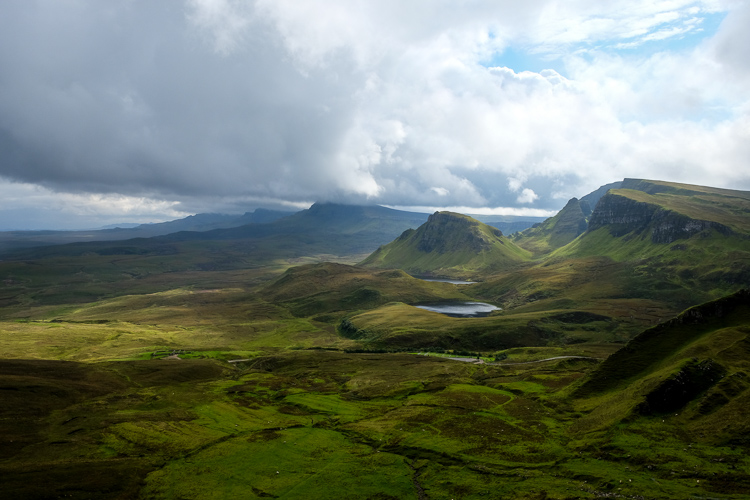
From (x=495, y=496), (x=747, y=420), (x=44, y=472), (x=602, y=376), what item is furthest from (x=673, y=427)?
(x=44, y=472)

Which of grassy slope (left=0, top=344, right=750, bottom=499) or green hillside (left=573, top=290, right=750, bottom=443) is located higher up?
green hillside (left=573, top=290, right=750, bottom=443)

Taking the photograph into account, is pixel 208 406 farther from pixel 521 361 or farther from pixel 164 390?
pixel 521 361

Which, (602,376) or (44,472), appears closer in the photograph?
(44,472)

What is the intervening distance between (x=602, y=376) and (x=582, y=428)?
30.1 metres

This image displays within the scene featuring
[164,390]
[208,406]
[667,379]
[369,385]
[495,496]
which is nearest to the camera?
[495,496]

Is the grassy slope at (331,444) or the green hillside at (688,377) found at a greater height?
the green hillside at (688,377)

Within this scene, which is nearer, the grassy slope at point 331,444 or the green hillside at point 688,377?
the grassy slope at point 331,444

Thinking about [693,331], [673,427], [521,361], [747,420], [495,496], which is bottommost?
[521,361]

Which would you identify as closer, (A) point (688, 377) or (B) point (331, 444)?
(B) point (331, 444)

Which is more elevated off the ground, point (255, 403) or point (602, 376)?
point (602, 376)

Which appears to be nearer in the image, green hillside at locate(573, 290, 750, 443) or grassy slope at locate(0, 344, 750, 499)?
grassy slope at locate(0, 344, 750, 499)

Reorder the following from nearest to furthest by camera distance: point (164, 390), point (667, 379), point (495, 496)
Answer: point (495, 496)
point (667, 379)
point (164, 390)

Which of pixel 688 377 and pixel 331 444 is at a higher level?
pixel 688 377

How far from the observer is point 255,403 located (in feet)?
413
